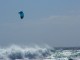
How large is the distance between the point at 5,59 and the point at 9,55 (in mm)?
8188

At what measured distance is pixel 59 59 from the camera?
185ft

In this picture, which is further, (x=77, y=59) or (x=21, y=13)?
(x=77, y=59)

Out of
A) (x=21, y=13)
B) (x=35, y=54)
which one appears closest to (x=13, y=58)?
(x=35, y=54)

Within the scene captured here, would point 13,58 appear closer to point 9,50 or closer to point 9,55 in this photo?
point 9,55

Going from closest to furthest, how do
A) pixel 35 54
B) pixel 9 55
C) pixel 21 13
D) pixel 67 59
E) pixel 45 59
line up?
pixel 21 13
pixel 67 59
pixel 45 59
pixel 9 55
pixel 35 54

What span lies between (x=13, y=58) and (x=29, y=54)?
29.9 feet

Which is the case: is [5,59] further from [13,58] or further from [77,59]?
[77,59]

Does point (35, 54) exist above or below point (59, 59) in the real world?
above

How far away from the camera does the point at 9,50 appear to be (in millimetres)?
70812

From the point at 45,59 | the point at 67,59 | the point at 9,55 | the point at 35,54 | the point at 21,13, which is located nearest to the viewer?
the point at 21,13

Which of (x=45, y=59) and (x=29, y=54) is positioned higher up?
(x=29, y=54)

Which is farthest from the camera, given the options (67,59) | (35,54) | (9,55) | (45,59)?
(35,54)

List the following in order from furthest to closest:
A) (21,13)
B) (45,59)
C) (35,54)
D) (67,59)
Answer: (35,54), (45,59), (67,59), (21,13)

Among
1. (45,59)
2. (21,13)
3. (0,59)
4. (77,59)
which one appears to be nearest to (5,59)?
(0,59)
